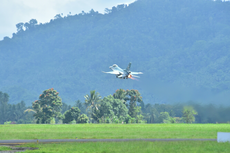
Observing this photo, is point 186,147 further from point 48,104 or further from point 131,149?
point 48,104

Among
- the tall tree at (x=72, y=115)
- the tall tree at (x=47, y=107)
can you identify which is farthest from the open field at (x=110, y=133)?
the tall tree at (x=47, y=107)

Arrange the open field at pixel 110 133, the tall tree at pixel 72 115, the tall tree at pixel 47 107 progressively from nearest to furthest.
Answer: the open field at pixel 110 133, the tall tree at pixel 47 107, the tall tree at pixel 72 115

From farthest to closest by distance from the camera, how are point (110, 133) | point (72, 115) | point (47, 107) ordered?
point (72, 115) < point (47, 107) < point (110, 133)

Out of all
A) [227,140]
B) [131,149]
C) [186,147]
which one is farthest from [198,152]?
[227,140]

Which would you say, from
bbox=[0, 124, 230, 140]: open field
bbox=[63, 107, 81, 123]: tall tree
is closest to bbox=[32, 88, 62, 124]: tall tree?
bbox=[63, 107, 81, 123]: tall tree

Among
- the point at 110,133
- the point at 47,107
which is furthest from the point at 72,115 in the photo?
the point at 110,133

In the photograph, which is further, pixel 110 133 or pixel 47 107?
pixel 47 107

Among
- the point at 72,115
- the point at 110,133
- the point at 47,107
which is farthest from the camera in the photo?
the point at 72,115

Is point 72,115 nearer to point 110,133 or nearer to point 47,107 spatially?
point 47,107

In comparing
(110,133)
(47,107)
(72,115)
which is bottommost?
(110,133)

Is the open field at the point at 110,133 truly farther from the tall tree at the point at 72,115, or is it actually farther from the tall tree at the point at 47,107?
the tall tree at the point at 47,107

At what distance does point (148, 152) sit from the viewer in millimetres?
39750

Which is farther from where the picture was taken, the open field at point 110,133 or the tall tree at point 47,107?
the tall tree at point 47,107

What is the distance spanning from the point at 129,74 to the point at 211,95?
36980mm
